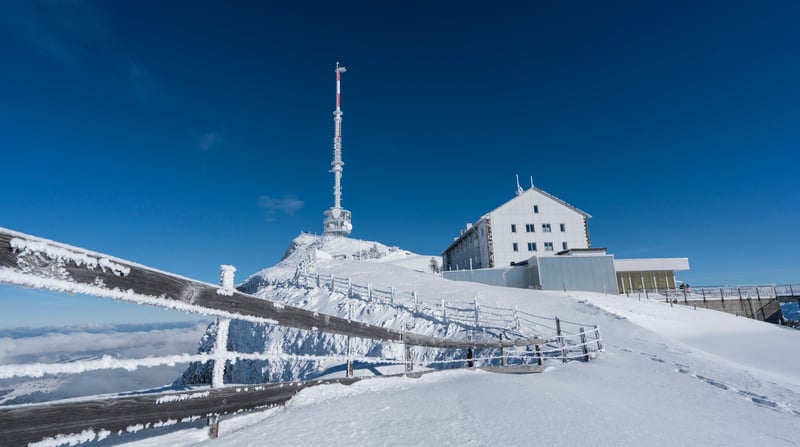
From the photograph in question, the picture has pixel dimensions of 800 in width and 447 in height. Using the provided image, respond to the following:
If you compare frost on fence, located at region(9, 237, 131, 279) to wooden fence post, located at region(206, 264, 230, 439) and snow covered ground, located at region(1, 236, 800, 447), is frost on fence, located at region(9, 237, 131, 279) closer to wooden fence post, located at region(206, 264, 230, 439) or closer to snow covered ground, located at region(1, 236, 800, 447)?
wooden fence post, located at region(206, 264, 230, 439)

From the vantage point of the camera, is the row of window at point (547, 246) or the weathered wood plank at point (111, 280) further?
the row of window at point (547, 246)

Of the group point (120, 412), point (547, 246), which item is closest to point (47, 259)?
point (120, 412)

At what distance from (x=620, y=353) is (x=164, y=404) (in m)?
14.4

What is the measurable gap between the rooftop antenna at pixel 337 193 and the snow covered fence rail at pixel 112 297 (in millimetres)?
93943

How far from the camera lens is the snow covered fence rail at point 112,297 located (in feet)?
6.12

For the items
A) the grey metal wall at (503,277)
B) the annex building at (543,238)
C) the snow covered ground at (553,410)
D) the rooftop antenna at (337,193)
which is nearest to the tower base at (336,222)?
the rooftop antenna at (337,193)

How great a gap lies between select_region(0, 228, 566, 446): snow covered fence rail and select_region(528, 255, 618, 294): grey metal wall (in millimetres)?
31370

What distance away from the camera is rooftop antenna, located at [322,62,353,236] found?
94500mm

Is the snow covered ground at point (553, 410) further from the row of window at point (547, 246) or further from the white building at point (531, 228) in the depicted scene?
the row of window at point (547, 246)

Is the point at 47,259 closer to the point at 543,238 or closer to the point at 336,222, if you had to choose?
the point at 543,238

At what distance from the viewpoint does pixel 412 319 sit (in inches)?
763

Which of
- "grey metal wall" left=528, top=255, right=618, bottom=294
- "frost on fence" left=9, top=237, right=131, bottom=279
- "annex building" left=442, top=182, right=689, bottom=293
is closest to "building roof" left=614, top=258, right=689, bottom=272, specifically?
"annex building" left=442, top=182, right=689, bottom=293

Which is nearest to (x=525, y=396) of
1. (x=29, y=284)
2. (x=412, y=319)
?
(x=29, y=284)

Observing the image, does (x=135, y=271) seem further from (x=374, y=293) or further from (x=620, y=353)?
(x=374, y=293)
